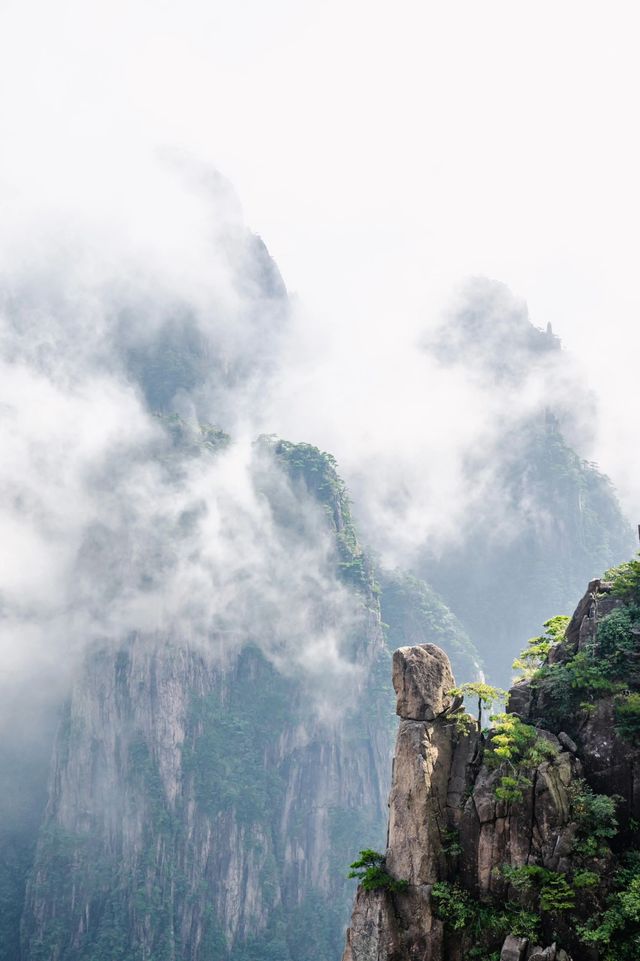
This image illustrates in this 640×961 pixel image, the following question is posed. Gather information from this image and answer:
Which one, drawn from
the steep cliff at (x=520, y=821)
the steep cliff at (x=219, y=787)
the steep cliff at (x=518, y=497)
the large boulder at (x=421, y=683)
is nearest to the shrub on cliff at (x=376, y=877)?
the steep cliff at (x=520, y=821)

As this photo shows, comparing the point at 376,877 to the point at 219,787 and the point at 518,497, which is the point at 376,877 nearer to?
the point at 219,787

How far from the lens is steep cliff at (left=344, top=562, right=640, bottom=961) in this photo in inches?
816

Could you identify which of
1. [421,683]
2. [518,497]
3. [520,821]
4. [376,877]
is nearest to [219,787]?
[421,683]

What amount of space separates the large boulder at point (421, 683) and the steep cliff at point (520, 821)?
4 cm

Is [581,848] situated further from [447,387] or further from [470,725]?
[447,387]

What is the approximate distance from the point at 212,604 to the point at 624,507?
101867mm

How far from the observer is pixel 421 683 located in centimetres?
2600

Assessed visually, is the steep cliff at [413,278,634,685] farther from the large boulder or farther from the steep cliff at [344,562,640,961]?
the steep cliff at [344,562,640,961]

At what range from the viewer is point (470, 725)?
2558cm

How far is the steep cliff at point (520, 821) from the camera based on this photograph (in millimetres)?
20719

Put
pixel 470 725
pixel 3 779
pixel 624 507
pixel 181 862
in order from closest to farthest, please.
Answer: pixel 470 725 < pixel 181 862 < pixel 3 779 < pixel 624 507

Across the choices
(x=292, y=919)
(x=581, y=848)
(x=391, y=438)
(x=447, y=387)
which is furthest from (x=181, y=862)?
(x=447, y=387)

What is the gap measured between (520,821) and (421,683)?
518 cm

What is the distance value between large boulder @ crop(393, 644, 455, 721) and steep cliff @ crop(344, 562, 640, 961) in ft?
0.14
